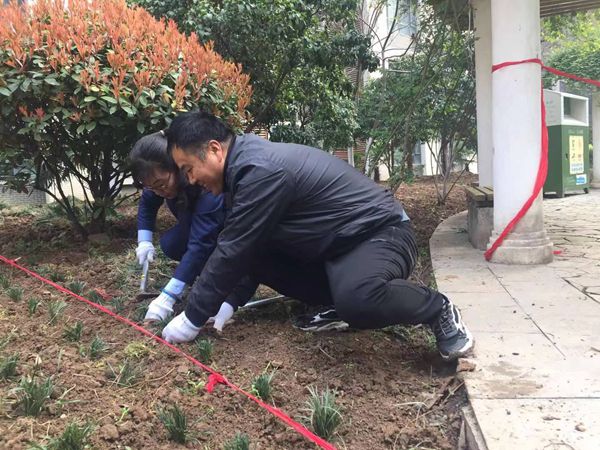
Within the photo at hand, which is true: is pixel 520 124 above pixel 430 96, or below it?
below

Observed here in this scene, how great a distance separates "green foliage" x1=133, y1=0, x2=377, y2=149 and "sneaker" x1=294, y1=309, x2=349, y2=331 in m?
3.40

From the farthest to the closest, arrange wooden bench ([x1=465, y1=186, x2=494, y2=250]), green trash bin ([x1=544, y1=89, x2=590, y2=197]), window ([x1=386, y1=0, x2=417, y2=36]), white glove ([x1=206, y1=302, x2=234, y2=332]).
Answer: green trash bin ([x1=544, y1=89, x2=590, y2=197]) → window ([x1=386, y1=0, x2=417, y2=36]) → wooden bench ([x1=465, y1=186, x2=494, y2=250]) → white glove ([x1=206, y1=302, x2=234, y2=332])

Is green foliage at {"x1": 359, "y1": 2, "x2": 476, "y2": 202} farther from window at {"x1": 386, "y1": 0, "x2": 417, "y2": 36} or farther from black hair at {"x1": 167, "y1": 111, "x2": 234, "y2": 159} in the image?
black hair at {"x1": 167, "y1": 111, "x2": 234, "y2": 159}

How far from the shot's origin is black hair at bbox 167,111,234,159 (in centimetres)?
255

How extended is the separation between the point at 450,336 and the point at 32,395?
1.75 m

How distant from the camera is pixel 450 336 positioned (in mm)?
2600

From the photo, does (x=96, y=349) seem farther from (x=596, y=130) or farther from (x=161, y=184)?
(x=596, y=130)

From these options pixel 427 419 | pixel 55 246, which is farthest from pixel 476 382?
pixel 55 246

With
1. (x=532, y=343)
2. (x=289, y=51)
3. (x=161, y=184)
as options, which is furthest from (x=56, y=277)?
(x=289, y=51)

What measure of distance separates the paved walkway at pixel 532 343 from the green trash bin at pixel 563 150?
432 centimetres

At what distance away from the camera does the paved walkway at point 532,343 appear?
6.46 ft

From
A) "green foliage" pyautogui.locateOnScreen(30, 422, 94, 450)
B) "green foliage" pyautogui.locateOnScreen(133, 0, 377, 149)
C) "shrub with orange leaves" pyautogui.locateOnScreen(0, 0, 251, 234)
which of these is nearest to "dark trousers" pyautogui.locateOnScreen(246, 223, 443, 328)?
"green foliage" pyautogui.locateOnScreen(30, 422, 94, 450)

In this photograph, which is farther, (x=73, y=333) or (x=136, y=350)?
(x=73, y=333)

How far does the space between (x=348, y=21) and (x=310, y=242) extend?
5.02 meters
